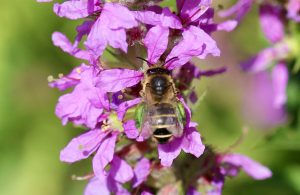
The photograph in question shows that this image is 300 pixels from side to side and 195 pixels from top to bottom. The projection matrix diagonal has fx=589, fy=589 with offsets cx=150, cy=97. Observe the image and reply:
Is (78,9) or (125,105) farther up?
(78,9)

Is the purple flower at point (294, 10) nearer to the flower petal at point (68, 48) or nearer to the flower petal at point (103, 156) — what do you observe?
the flower petal at point (68, 48)

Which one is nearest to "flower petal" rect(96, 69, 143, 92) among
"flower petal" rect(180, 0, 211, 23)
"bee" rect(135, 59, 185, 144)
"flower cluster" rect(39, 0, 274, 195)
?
"flower cluster" rect(39, 0, 274, 195)

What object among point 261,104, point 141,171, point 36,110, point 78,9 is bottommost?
point 261,104

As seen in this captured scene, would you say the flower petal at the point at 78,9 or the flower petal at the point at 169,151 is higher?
the flower petal at the point at 78,9

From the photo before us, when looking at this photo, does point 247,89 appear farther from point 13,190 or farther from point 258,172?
point 258,172

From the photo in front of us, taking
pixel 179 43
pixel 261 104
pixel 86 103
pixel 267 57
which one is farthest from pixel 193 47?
pixel 261 104

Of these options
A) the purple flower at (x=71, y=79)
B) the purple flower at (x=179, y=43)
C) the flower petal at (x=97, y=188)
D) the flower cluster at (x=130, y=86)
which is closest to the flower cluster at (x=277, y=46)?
the flower cluster at (x=130, y=86)

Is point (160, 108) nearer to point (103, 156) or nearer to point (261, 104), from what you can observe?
point (103, 156)
